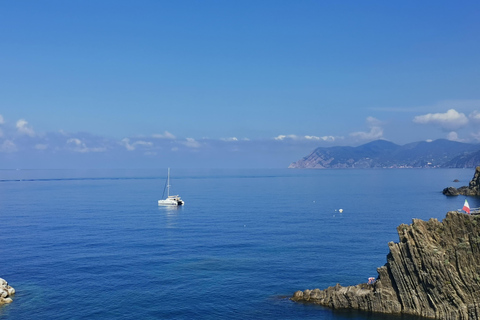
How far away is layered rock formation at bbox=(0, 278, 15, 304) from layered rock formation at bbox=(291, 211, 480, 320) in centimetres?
4925

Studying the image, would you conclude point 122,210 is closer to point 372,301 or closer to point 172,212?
point 172,212

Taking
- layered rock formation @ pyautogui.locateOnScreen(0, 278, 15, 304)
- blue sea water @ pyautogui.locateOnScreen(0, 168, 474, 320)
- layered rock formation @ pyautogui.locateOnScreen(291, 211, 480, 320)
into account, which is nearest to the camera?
layered rock formation @ pyautogui.locateOnScreen(291, 211, 480, 320)

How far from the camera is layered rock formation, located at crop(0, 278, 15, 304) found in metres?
65.8

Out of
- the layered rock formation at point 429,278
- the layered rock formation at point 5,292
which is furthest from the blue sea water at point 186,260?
the layered rock formation at point 429,278

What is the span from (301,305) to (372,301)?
10.6m

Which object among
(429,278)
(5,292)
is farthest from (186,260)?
(429,278)

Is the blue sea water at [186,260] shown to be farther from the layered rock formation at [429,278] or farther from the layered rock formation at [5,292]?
the layered rock formation at [429,278]

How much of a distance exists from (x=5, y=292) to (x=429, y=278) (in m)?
65.2

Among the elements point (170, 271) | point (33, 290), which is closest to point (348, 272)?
point (170, 271)

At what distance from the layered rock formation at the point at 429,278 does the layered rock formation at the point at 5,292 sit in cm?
4925

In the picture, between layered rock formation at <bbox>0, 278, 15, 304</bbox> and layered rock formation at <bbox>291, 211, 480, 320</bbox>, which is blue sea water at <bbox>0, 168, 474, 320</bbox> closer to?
layered rock formation at <bbox>0, 278, 15, 304</bbox>

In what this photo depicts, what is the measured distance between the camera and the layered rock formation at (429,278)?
56250mm

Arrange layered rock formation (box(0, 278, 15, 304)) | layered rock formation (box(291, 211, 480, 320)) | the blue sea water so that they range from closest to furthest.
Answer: layered rock formation (box(291, 211, 480, 320)) → the blue sea water → layered rock formation (box(0, 278, 15, 304))

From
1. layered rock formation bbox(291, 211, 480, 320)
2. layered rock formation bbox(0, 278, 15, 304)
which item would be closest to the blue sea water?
layered rock formation bbox(0, 278, 15, 304)
